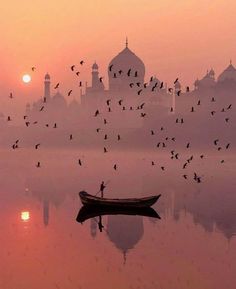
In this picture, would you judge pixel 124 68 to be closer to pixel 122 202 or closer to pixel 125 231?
pixel 122 202

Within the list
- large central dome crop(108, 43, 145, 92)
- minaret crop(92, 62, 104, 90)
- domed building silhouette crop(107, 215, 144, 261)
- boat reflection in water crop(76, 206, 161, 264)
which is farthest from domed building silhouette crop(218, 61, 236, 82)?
domed building silhouette crop(107, 215, 144, 261)

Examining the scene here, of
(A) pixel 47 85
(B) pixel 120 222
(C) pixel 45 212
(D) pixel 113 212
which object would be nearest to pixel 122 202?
(D) pixel 113 212

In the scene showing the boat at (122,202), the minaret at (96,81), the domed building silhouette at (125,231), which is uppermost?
the minaret at (96,81)

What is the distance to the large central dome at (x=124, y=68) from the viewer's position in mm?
114750

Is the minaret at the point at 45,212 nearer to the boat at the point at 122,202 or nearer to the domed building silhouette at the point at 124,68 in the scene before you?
the boat at the point at 122,202

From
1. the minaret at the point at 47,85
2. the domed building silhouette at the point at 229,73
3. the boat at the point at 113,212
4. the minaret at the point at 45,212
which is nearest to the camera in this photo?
the minaret at the point at 45,212

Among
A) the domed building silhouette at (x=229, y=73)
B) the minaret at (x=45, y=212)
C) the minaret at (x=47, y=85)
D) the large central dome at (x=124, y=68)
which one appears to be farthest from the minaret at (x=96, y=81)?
the minaret at (x=45, y=212)

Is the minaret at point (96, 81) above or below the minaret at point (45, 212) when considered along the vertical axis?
above

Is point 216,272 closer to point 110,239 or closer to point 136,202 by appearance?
point 110,239

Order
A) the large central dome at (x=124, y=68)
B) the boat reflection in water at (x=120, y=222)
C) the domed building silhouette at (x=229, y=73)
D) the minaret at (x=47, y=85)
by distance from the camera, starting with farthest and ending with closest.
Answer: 1. the minaret at (x=47, y=85)
2. the large central dome at (x=124, y=68)
3. the domed building silhouette at (x=229, y=73)
4. the boat reflection in water at (x=120, y=222)

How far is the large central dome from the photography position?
11475 cm

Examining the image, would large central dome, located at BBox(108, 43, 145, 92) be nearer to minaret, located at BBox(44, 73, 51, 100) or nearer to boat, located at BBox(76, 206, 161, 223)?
minaret, located at BBox(44, 73, 51, 100)

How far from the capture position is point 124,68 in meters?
115

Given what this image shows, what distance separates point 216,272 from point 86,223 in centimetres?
1201
